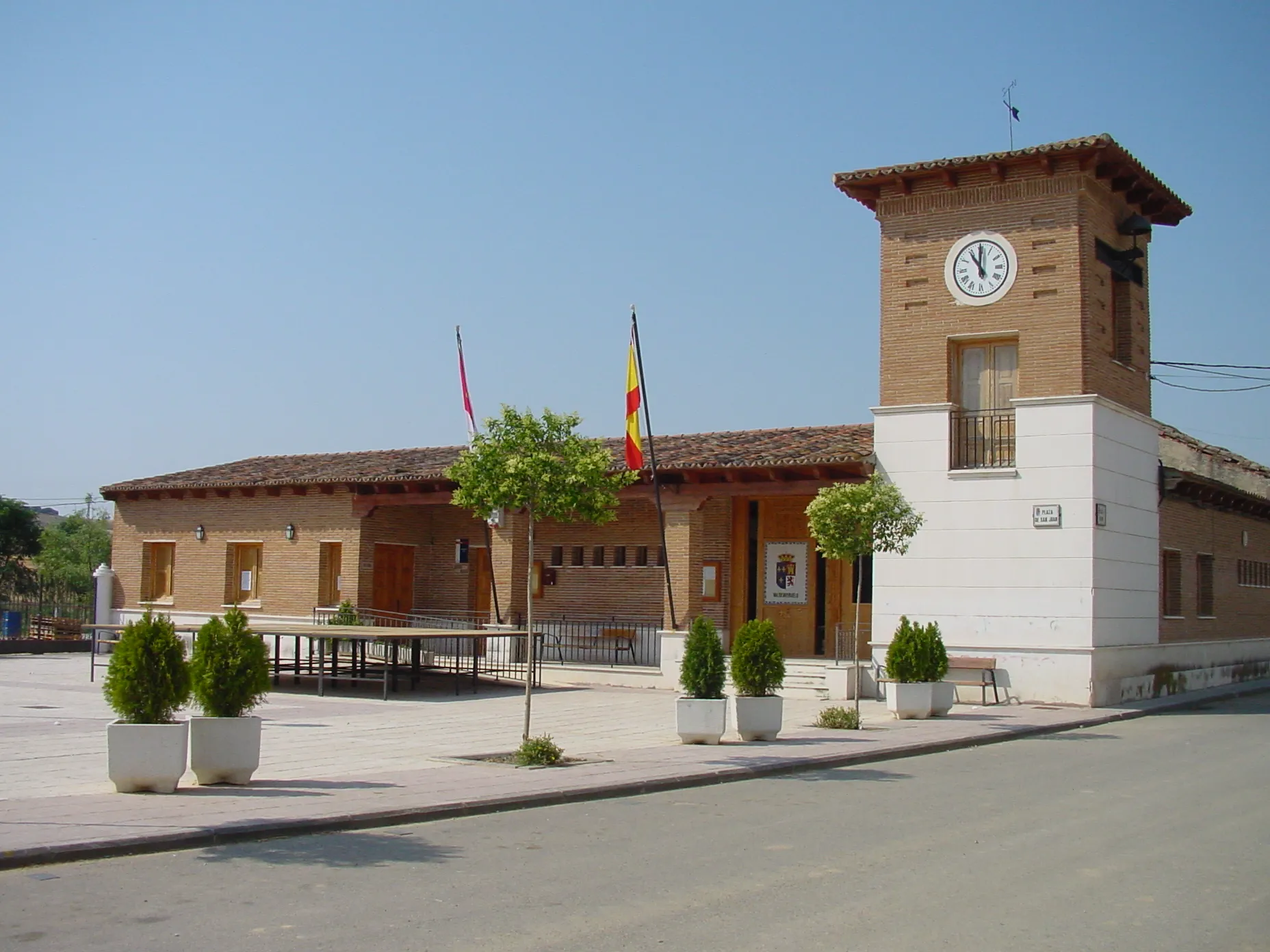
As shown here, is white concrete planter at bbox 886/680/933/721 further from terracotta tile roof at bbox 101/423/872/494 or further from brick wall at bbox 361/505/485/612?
brick wall at bbox 361/505/485/612

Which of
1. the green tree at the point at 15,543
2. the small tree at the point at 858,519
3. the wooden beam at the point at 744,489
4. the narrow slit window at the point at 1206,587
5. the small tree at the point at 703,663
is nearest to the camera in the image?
the small tree at the point at 703,663

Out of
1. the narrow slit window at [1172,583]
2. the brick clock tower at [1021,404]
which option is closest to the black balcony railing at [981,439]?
the brick clock tower at [1021,404]

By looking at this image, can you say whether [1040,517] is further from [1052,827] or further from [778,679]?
[1052,827]

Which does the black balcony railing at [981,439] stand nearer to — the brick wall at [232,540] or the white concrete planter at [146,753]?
the brick wall at [232,540]

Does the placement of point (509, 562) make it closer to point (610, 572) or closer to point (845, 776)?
point (610, 572)

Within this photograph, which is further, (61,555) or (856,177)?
(61,555)

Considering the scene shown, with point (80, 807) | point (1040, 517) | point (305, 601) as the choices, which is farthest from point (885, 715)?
point (305, 601)

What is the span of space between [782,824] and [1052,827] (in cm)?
200

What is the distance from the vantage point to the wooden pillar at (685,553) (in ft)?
80.4

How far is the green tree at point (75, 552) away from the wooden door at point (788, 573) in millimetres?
35835

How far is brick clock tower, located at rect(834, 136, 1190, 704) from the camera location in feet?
66.4

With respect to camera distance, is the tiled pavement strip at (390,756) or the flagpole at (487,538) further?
the flagpole at (487,538)

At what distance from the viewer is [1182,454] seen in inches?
1255

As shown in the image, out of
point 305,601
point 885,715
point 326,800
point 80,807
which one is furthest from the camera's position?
point 305,601
